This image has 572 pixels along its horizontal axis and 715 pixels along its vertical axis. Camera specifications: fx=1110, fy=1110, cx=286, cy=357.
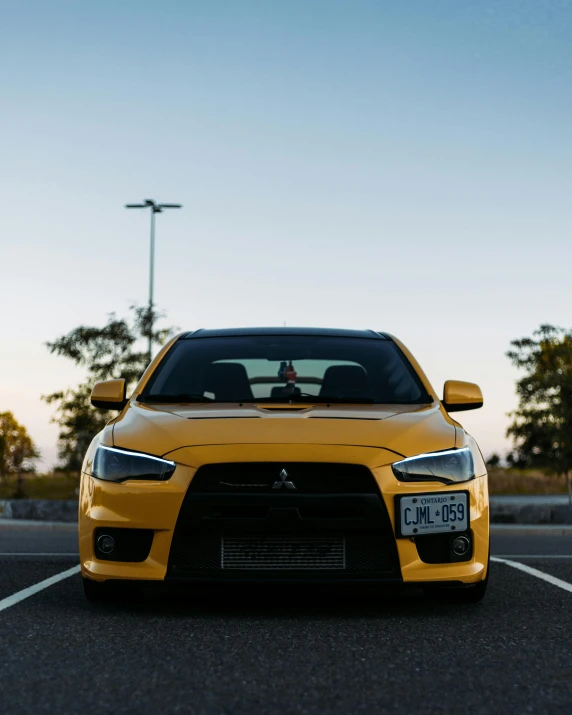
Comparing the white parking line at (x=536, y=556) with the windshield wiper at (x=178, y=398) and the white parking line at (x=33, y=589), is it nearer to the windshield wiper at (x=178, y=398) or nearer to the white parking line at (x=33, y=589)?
the white parking line at (x=33, y=589)

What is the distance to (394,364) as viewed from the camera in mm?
7324

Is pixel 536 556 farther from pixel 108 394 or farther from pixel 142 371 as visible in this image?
pixel 142 371

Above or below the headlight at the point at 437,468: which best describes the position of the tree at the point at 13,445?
below

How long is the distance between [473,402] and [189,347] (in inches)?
76.6

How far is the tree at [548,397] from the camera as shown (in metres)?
40.4

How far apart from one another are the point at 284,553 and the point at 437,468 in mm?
902

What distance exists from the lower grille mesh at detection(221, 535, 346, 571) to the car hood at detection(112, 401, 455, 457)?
0.49 m

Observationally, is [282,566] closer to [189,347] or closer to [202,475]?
[202,475]

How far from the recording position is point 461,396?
7027 mm

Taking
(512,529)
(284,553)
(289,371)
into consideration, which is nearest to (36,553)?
(289,371)

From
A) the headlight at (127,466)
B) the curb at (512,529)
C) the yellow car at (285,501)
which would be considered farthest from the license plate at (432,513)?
the curb at (512,529)

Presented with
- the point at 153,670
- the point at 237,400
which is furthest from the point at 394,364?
the point at 153,670

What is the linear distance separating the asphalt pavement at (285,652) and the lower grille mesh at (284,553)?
29cm

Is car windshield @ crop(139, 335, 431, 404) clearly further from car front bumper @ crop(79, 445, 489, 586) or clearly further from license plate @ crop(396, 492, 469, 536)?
license plate @ crop(396, 492, 469, 536)
